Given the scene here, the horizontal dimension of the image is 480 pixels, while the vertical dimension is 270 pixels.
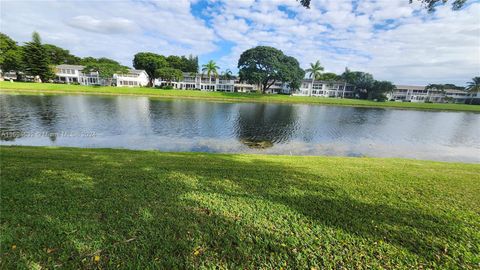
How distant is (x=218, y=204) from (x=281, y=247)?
1.59m

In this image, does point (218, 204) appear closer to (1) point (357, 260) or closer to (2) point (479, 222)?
(1) point (357, 260)

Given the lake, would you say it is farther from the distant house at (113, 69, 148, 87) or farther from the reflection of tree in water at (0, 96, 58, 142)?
the distant house at (113, 69, 148, 87)

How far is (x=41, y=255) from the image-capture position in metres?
2.95

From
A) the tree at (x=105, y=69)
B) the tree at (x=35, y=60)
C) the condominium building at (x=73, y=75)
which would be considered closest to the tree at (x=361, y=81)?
the tree at (x=105, y=69)

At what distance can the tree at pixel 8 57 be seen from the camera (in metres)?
58.2

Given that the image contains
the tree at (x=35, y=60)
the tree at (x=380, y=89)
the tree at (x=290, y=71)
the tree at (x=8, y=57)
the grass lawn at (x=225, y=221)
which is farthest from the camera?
the tree at (x=380, y=89)

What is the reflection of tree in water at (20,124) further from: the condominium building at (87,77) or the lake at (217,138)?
the condominium building at (87,77)

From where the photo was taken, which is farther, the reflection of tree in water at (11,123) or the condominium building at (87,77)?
the condominium building at (87,77)

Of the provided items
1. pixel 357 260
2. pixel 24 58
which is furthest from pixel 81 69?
pixel 357 260

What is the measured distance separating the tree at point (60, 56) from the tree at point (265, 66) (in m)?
72.4

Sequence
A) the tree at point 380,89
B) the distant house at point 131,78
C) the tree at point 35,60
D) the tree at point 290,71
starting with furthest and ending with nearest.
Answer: the tree at point 380,89 → the distant house at point 131,78 → the tree at point 290,71 → the tree at point 35,60

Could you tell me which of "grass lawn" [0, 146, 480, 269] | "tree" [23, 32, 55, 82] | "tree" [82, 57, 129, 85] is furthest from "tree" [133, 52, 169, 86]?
"grass lawn" [0, 146, 480, 269]

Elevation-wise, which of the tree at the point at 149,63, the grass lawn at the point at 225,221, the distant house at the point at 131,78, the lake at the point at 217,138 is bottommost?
the lake at the point at 217,138

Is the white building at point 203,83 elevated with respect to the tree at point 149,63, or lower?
lower
